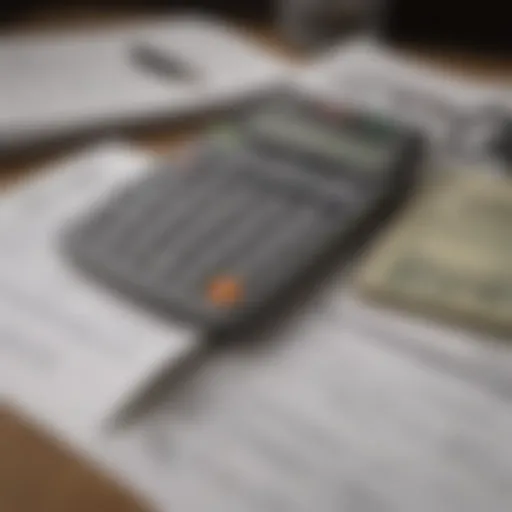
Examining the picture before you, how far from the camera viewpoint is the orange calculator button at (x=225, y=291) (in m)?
0.49

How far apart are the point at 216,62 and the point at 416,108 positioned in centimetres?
16

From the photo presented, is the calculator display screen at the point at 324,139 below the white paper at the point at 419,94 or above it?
below

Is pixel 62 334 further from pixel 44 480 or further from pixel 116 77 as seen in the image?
pixel 116 77

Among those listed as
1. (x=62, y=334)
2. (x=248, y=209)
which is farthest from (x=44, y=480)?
(x=248, y=209)

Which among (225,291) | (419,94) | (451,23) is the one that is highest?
(451,23)

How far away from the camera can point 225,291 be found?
0.49 metres

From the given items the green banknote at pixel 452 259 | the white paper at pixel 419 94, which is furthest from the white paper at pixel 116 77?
the green banknote at pixel 452 259

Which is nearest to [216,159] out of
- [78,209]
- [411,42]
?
[78,209]

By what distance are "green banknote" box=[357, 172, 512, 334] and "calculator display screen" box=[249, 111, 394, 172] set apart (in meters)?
0.04

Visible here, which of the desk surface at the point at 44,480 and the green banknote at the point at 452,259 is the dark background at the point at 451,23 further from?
the desk surface at the point at 44,480

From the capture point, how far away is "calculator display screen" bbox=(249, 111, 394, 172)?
0.59m

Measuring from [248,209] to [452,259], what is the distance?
0.12 m

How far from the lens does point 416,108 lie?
71 centimetres

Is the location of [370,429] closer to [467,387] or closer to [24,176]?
[467,387]
